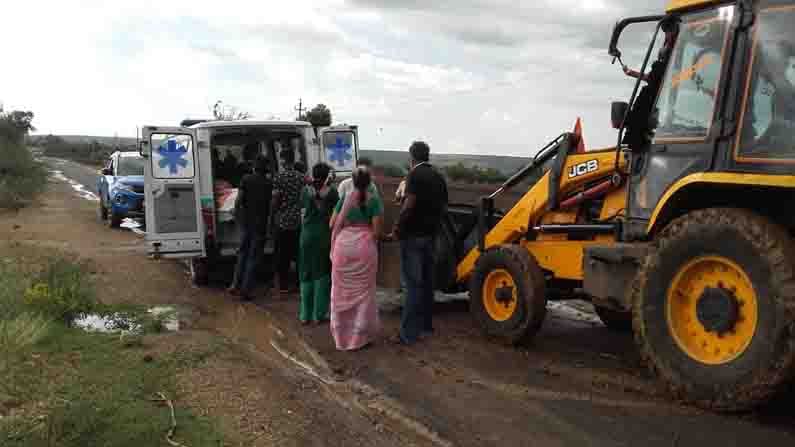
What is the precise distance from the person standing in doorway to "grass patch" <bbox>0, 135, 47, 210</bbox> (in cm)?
1547

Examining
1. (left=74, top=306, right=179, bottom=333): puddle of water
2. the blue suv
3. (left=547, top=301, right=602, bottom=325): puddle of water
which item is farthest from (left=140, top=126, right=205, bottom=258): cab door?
the blue suv

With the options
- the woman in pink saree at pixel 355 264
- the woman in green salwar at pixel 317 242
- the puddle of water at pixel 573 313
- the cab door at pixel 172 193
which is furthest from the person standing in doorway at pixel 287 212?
the puddle of water at pixel 573 313

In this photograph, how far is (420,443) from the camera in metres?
4.59

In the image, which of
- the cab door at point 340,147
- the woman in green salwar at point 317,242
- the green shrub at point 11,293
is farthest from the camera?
the cab door at point 340,147

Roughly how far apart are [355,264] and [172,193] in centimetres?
382

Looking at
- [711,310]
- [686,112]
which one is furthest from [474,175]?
[711,310]

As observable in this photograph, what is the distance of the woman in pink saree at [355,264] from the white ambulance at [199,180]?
11.4ft

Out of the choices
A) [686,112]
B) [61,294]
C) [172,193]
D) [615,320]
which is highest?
[686,112]

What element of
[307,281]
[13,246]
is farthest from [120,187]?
[307,281]

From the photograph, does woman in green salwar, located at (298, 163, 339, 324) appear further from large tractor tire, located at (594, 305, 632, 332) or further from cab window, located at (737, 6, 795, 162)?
cab window, located at (737, 6, 795, 162)

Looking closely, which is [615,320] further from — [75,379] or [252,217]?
[75,379]

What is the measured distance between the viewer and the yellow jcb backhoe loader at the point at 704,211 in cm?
462

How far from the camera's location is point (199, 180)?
9977 mm

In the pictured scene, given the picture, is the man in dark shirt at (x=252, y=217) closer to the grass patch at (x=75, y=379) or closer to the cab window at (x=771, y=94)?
the grass patch at (x=75, y=379)
